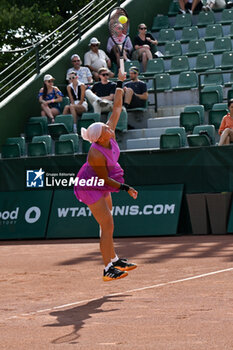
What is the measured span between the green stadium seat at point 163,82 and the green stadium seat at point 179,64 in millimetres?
554

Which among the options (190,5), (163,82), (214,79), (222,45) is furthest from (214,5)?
(214,79)

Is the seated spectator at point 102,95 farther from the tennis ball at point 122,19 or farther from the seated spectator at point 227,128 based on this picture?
the tennis ball at point 122,19

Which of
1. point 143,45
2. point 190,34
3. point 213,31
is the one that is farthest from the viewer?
point 190,34

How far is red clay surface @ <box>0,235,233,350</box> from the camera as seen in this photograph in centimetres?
618

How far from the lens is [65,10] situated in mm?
38938

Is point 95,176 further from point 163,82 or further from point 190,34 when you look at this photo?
point 190,34

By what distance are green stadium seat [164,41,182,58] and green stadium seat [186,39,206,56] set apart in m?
0.34

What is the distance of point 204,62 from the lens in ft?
67.5

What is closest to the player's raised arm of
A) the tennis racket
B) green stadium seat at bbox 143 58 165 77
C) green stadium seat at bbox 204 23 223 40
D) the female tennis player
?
the female tennis player

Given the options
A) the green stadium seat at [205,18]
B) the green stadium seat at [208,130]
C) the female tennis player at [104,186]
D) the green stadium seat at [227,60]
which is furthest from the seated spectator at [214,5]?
the female tennis player at [104,186]

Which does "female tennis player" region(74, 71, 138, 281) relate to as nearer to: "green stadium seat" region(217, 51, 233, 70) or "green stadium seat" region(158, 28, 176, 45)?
"green stadium seat" region(217, 51, 233, 70)

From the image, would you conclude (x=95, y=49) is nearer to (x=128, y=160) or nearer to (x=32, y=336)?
(x=128, y=160)

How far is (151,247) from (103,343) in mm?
8053

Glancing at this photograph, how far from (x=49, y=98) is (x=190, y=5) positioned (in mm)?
5682
